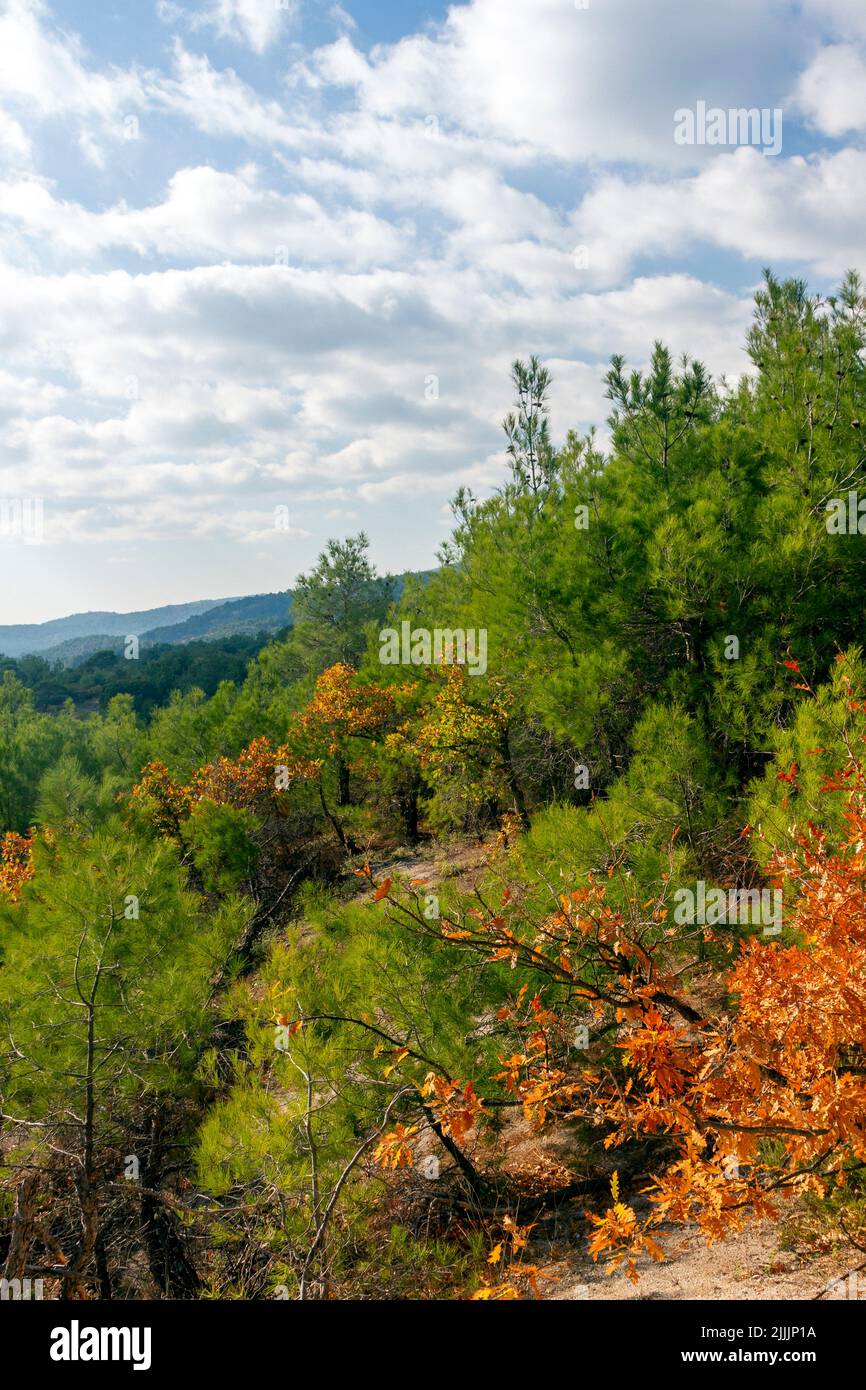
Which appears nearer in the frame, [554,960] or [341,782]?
[554,960]

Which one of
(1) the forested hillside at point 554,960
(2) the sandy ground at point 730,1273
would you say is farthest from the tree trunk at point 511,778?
(2) the sandy ground at point 730,1273

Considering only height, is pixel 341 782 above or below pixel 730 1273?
above

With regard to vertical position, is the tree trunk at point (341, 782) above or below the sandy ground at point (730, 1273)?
above

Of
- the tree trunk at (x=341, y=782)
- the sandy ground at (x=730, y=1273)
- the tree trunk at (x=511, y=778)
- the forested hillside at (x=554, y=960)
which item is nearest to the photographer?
the forested hillside at (x=554, y=960)

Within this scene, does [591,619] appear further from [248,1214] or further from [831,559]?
[248,1214]

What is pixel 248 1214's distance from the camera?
5.54 metres

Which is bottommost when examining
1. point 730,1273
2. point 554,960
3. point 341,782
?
point 730,1273

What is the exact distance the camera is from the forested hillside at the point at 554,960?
3.19 meters

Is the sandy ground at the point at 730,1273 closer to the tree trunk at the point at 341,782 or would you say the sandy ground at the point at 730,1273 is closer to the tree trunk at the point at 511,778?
the tree trunk at the point at 511,778

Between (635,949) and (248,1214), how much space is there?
4.35 metres

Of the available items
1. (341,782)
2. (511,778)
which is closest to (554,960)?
(511,778)

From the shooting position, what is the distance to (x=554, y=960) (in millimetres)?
3564

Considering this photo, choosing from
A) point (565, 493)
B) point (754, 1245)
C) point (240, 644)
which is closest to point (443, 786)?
point (565, 493)

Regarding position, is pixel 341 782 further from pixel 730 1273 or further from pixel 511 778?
pixel 730 1273
